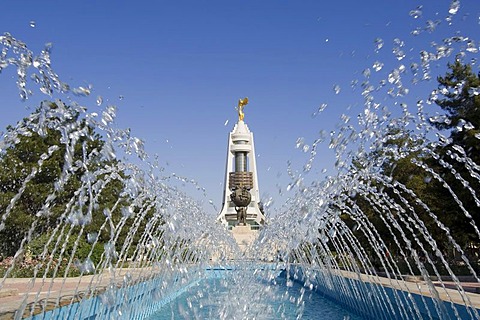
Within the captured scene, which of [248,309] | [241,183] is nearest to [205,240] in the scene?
[248,309]

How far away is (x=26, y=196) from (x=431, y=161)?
1451 cm

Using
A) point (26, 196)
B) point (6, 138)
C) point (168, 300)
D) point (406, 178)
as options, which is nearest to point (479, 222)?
point (406, 178)

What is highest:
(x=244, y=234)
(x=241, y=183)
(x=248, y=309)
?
(x=241, y=183)

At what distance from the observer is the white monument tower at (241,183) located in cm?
3812

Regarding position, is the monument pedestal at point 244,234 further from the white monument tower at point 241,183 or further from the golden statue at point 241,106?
the golden statue at point 241,106

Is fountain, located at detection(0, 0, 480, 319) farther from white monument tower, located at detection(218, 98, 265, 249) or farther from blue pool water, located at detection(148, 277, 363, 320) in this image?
white monument tower, located at detection(218, 98, 265, 249)

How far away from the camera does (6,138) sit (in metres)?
4.65

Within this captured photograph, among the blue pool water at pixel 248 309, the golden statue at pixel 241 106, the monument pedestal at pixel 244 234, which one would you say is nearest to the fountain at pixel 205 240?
the blue pool water at pixel 248 309

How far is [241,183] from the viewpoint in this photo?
39812 millimetres

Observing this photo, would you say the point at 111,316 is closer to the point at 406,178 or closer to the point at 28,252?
the point at 28,252

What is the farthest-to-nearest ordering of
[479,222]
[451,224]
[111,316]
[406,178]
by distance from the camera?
[406,178] < [451,224] < [479,222] < [111,316]

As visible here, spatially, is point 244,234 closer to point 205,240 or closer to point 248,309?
point 205,240

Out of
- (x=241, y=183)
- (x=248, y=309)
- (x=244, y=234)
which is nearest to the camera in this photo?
(x=248, y=309)

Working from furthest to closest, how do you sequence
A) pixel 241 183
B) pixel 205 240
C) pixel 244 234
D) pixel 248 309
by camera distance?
pixel 241 183
pixel 244 234
pixel 205 240
pixel 248 309
